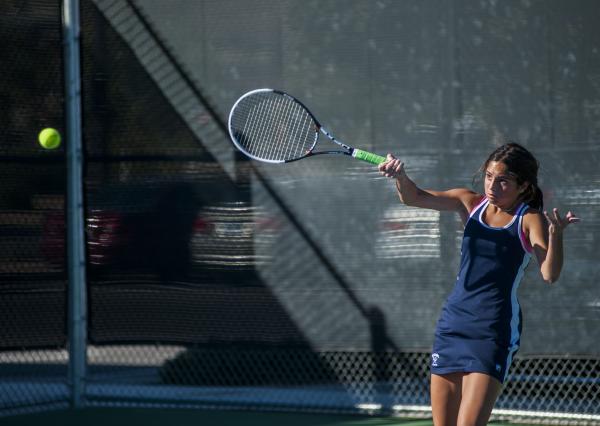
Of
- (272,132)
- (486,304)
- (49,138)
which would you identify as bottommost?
(486,304)

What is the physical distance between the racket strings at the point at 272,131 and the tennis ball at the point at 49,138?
4.21 ft

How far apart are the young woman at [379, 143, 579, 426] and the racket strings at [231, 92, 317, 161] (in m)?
1.53

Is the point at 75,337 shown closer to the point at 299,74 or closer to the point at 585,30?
the point at 299,74

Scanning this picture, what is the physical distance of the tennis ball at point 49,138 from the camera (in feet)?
19.0

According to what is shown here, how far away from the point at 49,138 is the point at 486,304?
121 inches

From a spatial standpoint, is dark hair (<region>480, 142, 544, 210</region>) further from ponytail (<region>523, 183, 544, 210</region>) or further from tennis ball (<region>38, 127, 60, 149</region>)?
tennis ball (<region>38, 127, 60, 149</region>)

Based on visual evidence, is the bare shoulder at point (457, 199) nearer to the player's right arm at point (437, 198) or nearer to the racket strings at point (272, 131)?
the player's right arm at point (437, 198)

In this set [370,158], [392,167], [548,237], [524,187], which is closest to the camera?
[548,237]

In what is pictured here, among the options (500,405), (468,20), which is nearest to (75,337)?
(500,405)

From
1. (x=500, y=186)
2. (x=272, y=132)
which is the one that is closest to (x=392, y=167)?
(x=500, y=186)

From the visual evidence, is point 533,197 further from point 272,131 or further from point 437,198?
point 272,131

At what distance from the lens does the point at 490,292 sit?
11.6 ft

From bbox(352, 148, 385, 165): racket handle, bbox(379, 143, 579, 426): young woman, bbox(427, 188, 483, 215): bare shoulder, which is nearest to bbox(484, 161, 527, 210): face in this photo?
bbox(379, 143, 579, 426): young woman

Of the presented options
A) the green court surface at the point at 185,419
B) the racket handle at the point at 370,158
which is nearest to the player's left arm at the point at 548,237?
the racket handle at the point at 370,158
